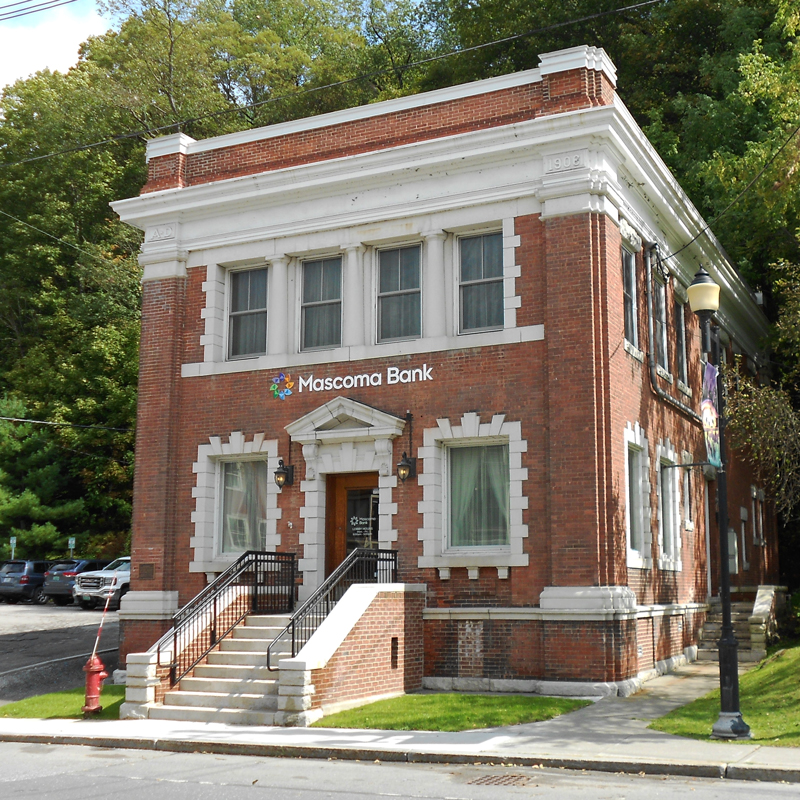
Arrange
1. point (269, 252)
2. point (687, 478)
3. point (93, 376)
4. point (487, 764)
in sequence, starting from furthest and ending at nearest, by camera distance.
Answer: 1. point (93, 376)
2. point (687, 478)
3. point (269, 252)
4. point (487, 764)

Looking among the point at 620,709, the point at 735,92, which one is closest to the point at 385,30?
the point at 735,92

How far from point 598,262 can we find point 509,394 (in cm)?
275

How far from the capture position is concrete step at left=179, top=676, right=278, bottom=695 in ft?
50.5

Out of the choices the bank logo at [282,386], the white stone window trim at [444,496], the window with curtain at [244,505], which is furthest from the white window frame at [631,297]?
the window with curtain at [244,505]

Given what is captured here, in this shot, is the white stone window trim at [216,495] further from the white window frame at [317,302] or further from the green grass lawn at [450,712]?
the green grass lawn at [450,712]

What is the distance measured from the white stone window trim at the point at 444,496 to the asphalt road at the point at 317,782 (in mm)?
6147

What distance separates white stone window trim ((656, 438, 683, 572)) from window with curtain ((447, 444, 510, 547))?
4.00 metres

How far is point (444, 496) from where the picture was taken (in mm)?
18422

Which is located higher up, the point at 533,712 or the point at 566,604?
the point at 566,604

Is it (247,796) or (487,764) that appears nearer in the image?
(247,796)

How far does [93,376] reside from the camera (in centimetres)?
4428

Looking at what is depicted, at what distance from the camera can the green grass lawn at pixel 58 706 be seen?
16.1 meters

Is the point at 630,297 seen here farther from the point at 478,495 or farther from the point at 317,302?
the point at 317,302

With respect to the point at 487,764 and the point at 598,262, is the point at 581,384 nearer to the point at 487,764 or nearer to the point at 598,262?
the point at 598,262
